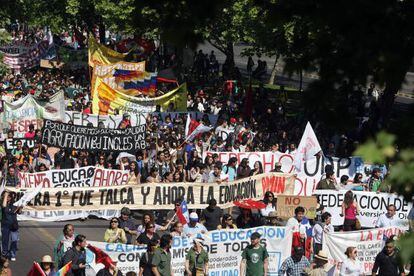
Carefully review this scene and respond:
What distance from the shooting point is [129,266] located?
15383 mm

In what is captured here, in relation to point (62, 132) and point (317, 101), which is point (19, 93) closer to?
point (62, 132)

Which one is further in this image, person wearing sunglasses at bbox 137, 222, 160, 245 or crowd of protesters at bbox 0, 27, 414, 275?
person wearing sunglasses at bbox 137, 222, 160, 245

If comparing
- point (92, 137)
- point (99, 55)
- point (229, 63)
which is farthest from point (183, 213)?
point (229, 63)

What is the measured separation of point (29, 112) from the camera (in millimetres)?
28250

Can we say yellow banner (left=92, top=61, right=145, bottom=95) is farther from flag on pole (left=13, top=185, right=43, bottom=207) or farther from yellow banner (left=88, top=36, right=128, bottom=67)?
flag on pole (left=13, top=185, right=43, bottom=207)

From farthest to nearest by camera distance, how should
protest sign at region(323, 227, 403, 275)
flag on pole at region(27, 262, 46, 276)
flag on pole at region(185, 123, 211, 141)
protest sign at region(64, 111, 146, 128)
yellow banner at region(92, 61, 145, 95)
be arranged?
1. yellow banner at region(92, 61, 145, 95)
2. protest sign at region(64, 111, 146, 128)
3. flag on pole at region(185, 123, 211, 141)
4. protest sign at region(323, 227, 403, 275)
5. flag on pole at region(27, 262, 46, 276)

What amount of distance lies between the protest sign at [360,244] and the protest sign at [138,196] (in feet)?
10.7

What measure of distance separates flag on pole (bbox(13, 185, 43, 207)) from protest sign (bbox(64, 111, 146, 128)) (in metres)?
8.43

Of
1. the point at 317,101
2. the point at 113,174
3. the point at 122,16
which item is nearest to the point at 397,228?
the point at 113,174

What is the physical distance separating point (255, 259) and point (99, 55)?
73.8 feet

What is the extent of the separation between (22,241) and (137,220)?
8.87 ft

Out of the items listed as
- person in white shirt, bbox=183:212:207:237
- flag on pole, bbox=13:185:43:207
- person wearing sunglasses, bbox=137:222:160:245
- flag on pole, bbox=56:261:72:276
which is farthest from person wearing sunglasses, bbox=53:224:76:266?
flag on pole, bbox=13:185:43:207

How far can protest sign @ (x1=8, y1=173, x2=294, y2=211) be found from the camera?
1992cm

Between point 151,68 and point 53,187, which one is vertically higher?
point 151,68
